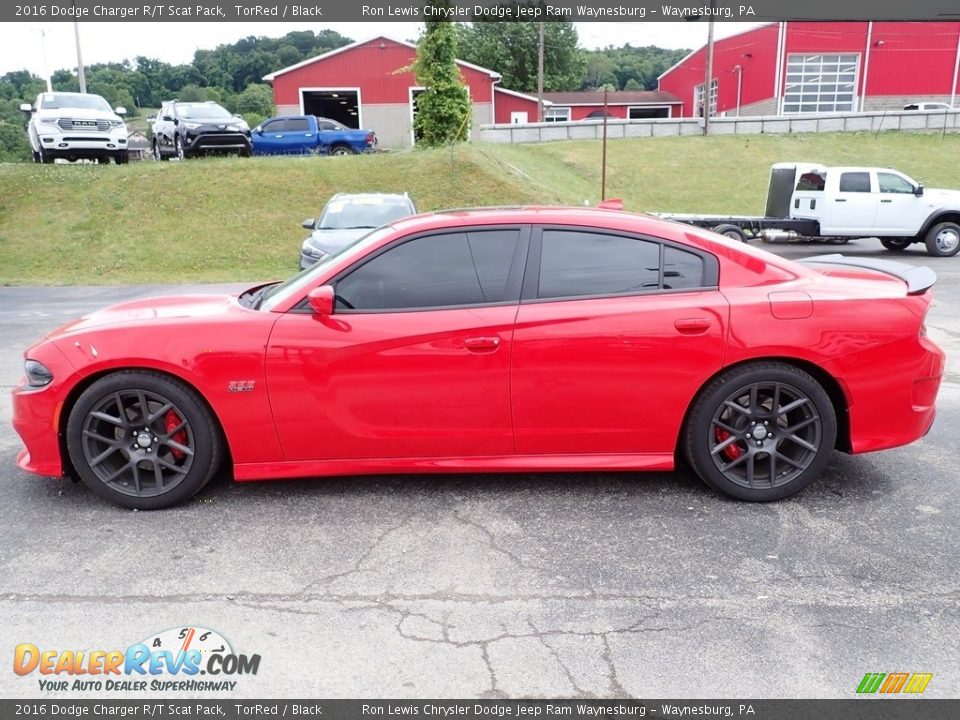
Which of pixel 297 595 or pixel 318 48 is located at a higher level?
pixel 318 48

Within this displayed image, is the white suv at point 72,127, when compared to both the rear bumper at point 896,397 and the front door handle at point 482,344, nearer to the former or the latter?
Answer: the front door handle at point 482,344

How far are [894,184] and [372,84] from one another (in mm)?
28112

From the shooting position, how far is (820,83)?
125 ft

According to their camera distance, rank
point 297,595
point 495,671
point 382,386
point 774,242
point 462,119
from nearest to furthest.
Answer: point 495,671, point 297,595, point 382,386, point 774,242, point 462,119

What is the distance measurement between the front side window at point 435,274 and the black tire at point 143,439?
38.2 inches

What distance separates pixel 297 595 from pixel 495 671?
95cm

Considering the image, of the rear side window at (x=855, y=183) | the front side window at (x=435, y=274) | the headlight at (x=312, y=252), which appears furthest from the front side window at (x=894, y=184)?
the front side window at (x=435, y=274)

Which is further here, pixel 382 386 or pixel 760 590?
pixel 382 386

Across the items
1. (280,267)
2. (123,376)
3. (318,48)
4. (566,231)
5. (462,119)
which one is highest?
(318,48)

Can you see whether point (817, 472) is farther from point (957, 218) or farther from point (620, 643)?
point (957, 218)

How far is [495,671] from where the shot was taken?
2.57 metres

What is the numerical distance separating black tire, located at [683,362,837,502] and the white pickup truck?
12244mm

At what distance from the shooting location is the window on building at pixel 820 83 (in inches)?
1487

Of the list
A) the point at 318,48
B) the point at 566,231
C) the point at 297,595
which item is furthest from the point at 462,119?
the point at 318,48
